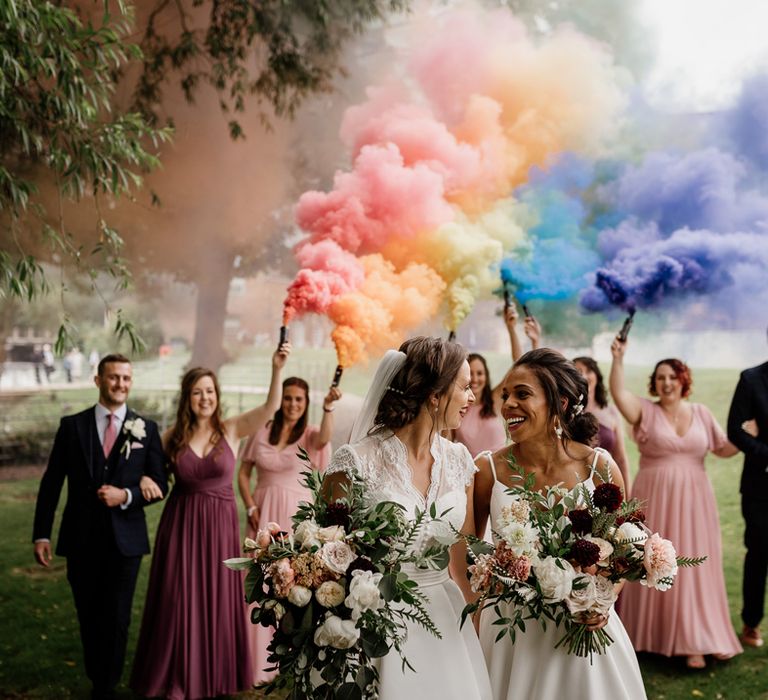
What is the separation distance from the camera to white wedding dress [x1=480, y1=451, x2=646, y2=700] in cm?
269

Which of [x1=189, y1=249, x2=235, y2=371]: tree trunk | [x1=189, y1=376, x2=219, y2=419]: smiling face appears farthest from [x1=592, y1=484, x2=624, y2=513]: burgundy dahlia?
[x1=189, y1=249, x2=235, y2=371]: tree trunk

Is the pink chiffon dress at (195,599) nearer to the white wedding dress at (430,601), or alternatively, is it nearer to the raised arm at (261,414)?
the raised arm at (261,414)

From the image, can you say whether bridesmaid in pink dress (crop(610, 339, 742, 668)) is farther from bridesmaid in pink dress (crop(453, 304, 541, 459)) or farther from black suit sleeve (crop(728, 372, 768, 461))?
bridesmaid in pink dress (crop(453, 304, 541, 459))

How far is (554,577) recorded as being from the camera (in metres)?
2.37

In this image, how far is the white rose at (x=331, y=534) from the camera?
2.37m

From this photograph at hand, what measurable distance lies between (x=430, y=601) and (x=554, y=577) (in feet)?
1.80

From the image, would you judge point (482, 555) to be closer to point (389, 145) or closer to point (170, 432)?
point (170, 432)

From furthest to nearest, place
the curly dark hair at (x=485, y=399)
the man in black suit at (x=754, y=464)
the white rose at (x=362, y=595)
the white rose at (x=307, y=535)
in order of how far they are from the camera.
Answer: the curly dark hair at (x=485, y=399) < the man in black suit at (x=754, y=464) < the white rose at (x=307, y=535) < the white rose at (x=362, y=595)

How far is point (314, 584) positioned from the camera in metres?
2.30

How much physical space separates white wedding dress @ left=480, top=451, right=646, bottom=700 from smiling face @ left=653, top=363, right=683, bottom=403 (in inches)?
118

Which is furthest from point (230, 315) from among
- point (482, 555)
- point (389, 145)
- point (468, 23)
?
point (482, 555)

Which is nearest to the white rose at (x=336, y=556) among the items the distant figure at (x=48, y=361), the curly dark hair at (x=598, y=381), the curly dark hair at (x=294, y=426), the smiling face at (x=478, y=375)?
the curly dark hair at (x=294, y=426)

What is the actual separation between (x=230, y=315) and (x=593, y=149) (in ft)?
14.8

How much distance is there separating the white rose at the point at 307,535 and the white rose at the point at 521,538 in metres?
0.59
